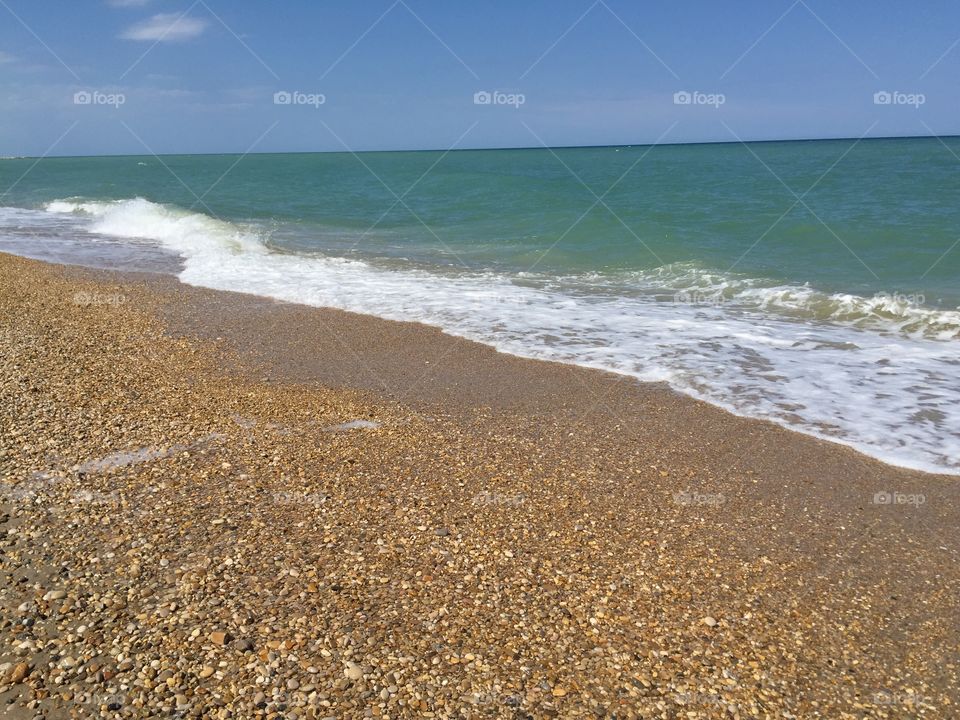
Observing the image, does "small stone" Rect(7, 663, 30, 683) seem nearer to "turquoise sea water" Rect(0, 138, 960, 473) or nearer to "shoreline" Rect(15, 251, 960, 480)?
"shoreline" Rect(15, 251, 960, 480)

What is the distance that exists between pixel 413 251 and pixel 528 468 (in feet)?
48.2

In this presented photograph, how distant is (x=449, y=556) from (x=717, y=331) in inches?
274

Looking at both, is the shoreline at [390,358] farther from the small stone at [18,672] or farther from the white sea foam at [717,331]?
the small stone at [18,672]

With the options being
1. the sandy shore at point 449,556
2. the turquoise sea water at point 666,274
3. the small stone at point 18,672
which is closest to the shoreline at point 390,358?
the sandy shore at point 449,556

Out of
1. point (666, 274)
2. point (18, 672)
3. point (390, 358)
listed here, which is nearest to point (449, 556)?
point (18, 672)

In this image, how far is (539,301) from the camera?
509 inches

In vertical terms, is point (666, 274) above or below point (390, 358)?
above

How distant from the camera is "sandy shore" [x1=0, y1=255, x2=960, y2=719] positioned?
362cm

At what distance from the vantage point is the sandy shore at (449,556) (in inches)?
143

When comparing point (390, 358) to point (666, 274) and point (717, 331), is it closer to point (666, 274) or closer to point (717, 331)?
point (717, 331)

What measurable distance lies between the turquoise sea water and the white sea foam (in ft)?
0.12

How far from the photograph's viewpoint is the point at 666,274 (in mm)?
16000

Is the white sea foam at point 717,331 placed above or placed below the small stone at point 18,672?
above

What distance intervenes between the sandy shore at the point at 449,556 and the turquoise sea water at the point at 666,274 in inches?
55.1
